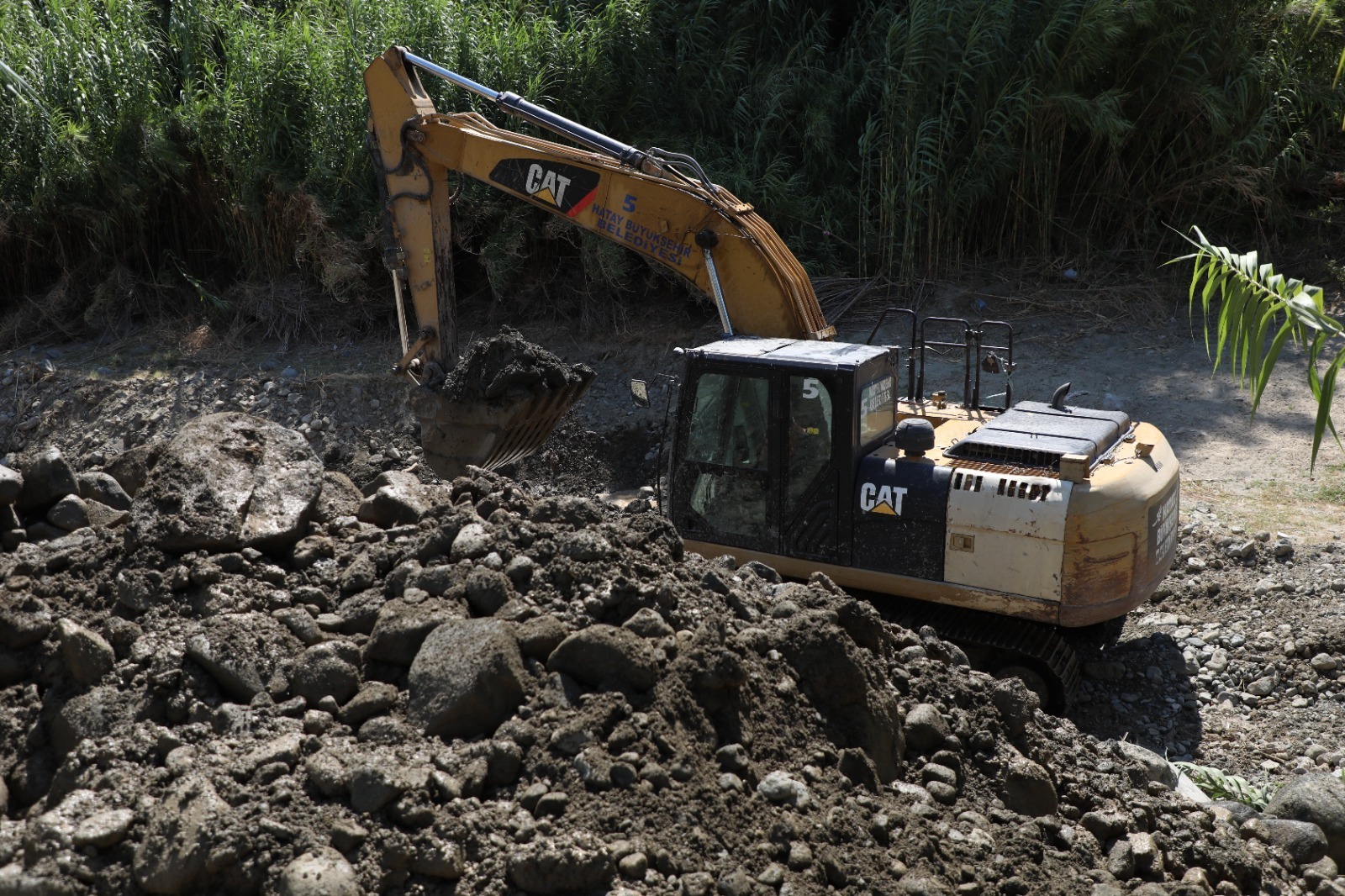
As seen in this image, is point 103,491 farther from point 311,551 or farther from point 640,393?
point 640,393

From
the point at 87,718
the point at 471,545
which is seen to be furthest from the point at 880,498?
the point at 87,718

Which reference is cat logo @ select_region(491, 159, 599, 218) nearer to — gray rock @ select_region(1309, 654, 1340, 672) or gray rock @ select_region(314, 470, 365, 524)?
gray rock @ select_region(314, 470, 365, 524)

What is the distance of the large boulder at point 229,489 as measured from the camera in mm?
4102

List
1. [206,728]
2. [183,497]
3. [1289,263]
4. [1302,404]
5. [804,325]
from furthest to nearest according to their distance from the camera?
[1289,263]
[1302,404]
[804,325]
[183,497]
[206,728]

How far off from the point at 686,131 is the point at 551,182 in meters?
4.83

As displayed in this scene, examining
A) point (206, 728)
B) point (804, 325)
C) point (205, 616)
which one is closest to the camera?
point (206, 728)

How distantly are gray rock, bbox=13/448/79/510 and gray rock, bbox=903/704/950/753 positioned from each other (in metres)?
3.29

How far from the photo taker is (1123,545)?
206 inches

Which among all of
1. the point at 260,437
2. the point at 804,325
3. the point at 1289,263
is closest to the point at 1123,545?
the point at 804,325

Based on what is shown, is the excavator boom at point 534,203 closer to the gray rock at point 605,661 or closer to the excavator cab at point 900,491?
the excavator cab at point 900,491

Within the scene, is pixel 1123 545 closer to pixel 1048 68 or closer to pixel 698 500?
pixel 698 500

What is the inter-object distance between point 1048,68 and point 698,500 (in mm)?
6686

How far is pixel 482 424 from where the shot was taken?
6.70m

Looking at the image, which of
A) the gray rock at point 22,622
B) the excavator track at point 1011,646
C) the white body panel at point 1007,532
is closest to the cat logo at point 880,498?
the white body panel at point 1007,532
